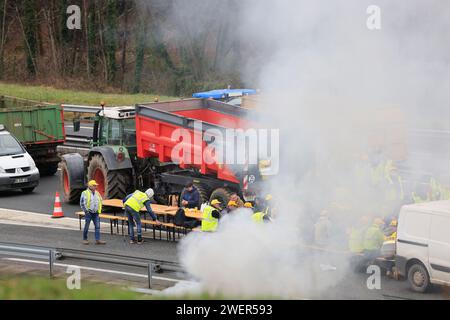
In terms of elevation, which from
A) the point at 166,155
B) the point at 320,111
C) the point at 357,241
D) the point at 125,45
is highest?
the point at 125,45

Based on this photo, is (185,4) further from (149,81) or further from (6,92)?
(6,92)

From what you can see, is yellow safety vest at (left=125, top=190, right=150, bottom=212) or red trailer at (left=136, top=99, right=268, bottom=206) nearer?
yellow safety vest at (left=125, top=190, right=150, bottom=212)

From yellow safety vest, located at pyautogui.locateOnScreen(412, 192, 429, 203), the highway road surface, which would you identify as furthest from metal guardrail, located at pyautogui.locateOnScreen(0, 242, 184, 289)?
yellow safety vest, located at pyautogui.locateOnScreen(412, 192, 429, 203)

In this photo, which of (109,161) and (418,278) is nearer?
(418,278)

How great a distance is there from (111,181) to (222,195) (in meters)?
3.04

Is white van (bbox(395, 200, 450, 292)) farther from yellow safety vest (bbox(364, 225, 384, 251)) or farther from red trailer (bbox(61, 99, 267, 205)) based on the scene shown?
red trailer (bbox(61, 99, 267, 205))

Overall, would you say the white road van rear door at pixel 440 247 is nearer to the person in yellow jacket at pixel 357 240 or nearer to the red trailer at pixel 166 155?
the person in yellow jacket at pixel 357 240

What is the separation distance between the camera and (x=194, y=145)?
16109 mm

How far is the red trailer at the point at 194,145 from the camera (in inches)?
608

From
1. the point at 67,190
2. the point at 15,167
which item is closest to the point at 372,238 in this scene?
the point at 67,190

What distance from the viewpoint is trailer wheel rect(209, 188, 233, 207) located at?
611 inches

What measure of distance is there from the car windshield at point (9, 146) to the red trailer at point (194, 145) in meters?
4.14

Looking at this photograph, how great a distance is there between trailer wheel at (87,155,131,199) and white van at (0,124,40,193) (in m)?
2.51

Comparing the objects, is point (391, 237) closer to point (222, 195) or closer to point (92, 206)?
point (222, 195)
